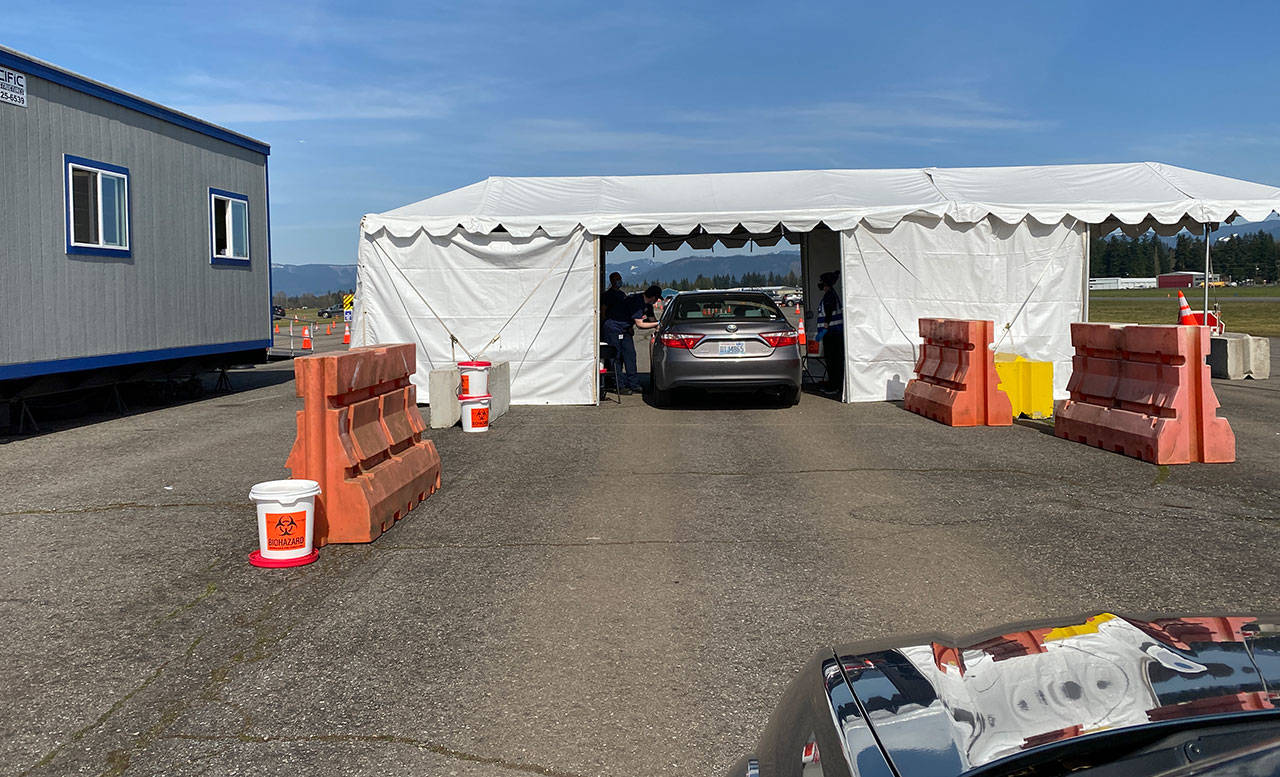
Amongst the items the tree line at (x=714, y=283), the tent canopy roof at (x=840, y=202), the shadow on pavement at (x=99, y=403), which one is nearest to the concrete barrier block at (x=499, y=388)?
the tent canopy roof at (x=840, y=202)

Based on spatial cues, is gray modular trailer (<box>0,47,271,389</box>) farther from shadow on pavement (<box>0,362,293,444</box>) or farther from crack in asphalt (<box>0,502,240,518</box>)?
crack in asphalt (<box>0,502,240,518</box>)

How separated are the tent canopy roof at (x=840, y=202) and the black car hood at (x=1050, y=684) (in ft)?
45.0

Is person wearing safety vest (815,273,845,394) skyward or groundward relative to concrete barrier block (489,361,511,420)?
skyward

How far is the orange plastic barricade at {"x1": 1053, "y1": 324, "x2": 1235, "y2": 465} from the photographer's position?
9641 mm

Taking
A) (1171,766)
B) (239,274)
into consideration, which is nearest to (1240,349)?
(239,274)

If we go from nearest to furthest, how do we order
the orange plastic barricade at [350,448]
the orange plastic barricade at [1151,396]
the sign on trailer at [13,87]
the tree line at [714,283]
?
the orange plastic barricade at [350,448]
the orange plastic barricade at [1151,396]
the sign on trailer at [13,87]
the tree line at [714,283]

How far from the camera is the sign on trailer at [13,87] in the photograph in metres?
11.8

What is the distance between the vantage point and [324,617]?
5.52 m

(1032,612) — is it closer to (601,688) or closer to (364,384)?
(601,688)

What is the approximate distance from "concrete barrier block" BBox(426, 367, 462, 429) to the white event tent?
279 cm

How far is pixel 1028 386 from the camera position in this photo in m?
13.7

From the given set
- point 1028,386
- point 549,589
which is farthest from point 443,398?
point 549,589

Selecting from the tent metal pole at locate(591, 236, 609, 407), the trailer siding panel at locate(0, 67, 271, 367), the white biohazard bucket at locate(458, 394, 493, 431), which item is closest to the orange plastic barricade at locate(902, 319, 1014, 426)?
the tent metal pole at locate(591, 236, 609, 407)

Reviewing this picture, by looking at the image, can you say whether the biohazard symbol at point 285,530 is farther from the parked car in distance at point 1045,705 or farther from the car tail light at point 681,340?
the car tail light at point 681,340
